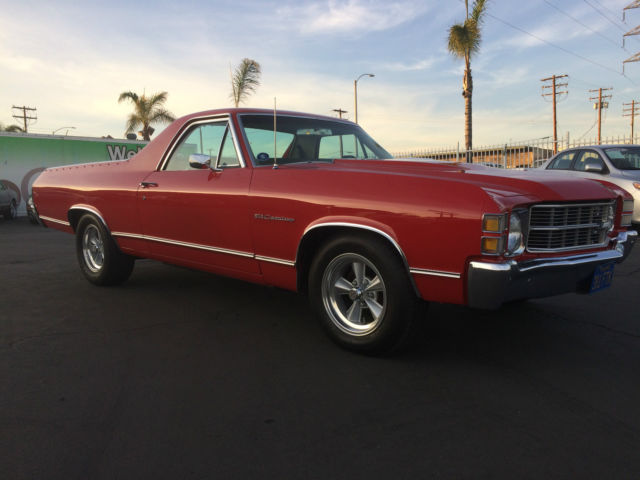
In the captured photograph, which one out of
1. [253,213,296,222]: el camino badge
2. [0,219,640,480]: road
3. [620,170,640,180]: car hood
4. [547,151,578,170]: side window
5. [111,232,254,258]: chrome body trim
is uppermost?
[547,151,578,170]: side window

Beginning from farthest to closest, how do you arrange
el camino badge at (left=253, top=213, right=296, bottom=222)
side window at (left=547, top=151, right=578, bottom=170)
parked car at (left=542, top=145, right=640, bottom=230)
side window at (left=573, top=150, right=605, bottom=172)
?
1. side window at (left=547, top=151, right=578, bottom=170)
2. side window at (left=573, top=150, right=605, bottom=172)
3. parked car at (left=542, top=145, right=640, bottom=230)
4. el camino badge at (left=253, top=213, right=296, bottom=222)

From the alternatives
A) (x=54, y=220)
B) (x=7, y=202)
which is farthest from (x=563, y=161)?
(x=7, y=202)

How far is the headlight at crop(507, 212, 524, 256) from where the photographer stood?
2.65 meters

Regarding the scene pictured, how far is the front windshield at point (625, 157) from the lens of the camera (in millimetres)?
8875

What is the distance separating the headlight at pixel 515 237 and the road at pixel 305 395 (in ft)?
2.41

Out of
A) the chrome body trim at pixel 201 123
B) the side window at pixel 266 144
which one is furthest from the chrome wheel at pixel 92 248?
the side window at pixel 266 144

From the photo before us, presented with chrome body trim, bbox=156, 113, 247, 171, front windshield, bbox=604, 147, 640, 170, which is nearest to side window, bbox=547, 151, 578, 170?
front windshield, bbox=604, 147, 640, 170

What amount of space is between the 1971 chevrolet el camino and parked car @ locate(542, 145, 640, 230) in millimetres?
5871

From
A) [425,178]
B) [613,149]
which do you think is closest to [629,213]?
[425,178]

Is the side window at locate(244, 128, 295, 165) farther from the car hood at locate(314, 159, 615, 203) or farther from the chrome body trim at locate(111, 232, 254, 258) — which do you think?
the chrome body trim at locate(111, 232, 254, 258)

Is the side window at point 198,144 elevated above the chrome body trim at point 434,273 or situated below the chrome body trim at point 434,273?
above

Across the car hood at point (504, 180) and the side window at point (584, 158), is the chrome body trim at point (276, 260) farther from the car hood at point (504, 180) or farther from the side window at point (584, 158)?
the side window at point (584, 158)

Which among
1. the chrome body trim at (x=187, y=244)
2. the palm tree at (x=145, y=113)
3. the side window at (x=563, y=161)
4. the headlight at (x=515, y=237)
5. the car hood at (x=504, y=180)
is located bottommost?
the chrome body trim at (x=187, y=244)

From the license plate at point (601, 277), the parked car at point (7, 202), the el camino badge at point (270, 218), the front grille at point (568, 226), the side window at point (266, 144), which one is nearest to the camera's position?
the front grille at point (568, 226)
